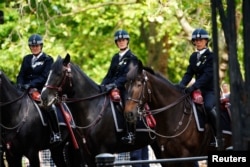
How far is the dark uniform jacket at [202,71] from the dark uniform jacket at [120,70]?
3.27 ft

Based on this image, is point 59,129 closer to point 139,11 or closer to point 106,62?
point 139,11

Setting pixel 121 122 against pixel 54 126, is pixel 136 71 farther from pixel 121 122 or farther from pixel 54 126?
pixel 54 126

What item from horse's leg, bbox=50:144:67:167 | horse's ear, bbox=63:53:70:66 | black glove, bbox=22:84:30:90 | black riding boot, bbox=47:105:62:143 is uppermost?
horse's ear, bbox=63:53:70:66

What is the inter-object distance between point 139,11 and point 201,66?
416 inches

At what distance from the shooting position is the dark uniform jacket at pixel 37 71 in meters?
15.9

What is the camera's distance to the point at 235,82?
6.86 m

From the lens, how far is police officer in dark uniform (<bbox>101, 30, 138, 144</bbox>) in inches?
582

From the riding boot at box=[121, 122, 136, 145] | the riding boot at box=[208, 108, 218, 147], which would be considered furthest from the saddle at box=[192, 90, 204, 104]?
the riding boot at box=[121, 122, 136, 145]

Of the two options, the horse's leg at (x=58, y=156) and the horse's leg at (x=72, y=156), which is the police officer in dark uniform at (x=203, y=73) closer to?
the horse's leg at (x=72, y=156)

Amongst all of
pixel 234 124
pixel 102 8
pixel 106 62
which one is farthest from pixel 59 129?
pixel 106 62

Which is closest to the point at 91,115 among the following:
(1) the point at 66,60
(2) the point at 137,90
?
(1) the point at 66,60

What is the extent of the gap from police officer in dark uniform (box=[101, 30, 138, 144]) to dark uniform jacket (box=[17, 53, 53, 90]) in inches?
44.1

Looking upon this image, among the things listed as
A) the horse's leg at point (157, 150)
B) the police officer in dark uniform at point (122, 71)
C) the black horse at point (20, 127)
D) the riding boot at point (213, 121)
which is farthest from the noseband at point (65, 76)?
the riding boot at point (213, 121)

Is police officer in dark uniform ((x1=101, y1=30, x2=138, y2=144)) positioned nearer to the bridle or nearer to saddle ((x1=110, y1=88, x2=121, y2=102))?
saddle ((x1=110, y1=88, x2=121, y2=102))
